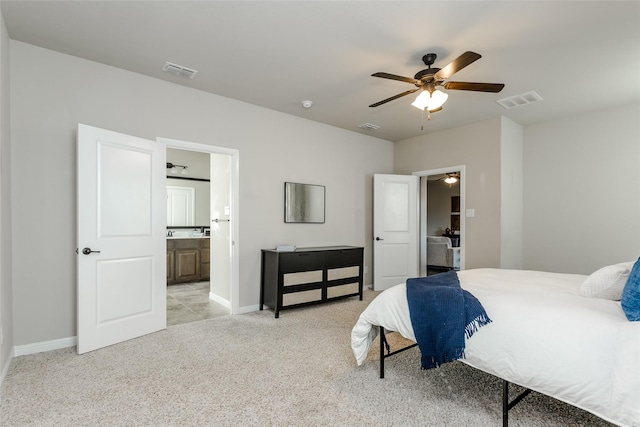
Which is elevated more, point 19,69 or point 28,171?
point 19,69

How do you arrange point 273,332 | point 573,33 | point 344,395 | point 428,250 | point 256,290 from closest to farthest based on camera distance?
point 344,395 → point 573,33 → point 273,332 → point 256,290 → point 428,250

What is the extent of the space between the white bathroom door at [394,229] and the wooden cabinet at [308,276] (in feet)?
2.66

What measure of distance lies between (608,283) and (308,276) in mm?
Result: 2928

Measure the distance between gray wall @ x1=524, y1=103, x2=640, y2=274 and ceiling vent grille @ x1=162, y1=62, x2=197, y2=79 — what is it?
4.73m

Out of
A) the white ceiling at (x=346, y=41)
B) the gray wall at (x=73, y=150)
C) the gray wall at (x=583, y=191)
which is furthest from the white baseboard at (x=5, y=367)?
the gray wall at (x=583, y=191)

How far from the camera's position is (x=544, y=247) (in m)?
4.69

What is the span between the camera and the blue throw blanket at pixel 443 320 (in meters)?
1.84

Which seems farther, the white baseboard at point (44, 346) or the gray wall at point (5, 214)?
the white baseboard at point (44, 346)

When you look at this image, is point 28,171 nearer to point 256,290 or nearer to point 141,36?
point 141,36

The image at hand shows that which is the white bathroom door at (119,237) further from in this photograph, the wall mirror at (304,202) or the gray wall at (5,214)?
the wall mirror at (304,202)

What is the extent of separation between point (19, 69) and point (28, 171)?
87cm

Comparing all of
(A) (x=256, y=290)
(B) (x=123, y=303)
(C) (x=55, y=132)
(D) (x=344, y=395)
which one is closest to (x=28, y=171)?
(C) (x=55, y=132)

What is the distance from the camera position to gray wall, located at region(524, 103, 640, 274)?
4.03 m

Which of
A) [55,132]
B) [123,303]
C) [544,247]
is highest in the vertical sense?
[55,132]
